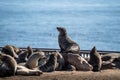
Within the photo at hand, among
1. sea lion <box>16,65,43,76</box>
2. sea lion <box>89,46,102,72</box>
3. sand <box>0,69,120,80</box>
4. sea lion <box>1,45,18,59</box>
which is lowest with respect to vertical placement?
sand <box>0,69,120,80</box>

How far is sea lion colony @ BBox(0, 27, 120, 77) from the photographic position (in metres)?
15.4

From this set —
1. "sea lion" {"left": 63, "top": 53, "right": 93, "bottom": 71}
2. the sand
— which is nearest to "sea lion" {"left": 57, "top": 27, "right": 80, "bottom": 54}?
"sea lion" {"left": 63, "top": 53, "right": 93, "bottom": 71}

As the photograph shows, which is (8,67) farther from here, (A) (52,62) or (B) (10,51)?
(B) (10,51)

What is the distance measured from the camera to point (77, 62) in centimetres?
1667

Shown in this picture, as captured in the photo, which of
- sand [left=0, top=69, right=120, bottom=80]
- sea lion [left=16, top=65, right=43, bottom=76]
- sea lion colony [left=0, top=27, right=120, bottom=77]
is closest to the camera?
sand [left=0, top=69, right=120, bottom=80]

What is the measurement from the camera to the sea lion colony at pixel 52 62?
1538 cm

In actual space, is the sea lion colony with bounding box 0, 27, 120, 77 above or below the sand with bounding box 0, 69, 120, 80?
above

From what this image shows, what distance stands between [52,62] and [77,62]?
3.48 ft

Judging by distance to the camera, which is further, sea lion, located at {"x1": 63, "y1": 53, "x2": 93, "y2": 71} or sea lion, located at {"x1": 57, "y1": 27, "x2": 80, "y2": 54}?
sea lion, located at {"x1": 57, "y1": 27, "x2": 80, "y2": 54}

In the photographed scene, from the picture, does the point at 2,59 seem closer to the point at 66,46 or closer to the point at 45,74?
the point at 45,74

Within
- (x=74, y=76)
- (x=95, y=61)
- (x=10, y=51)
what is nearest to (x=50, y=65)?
(x=74, y=76)

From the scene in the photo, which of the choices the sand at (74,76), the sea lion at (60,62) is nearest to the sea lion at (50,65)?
the sand at (74,76)

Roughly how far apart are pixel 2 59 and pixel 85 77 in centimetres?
293

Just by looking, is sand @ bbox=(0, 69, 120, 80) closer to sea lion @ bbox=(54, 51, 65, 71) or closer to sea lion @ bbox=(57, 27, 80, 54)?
sea lion @ bbox=(54, 51, 65, 71)
